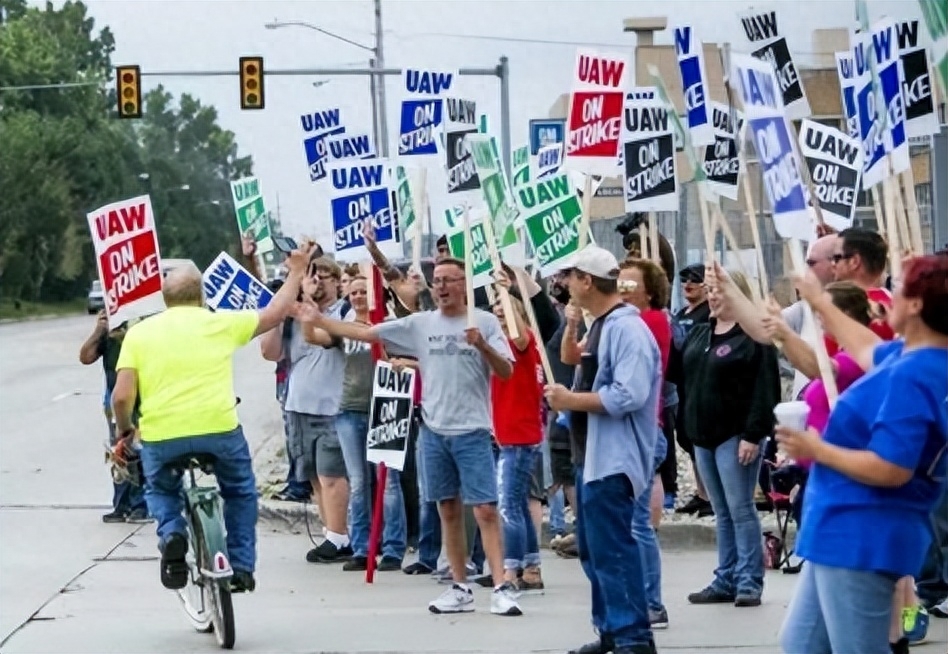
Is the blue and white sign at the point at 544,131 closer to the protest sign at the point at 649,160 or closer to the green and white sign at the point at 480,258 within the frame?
the protest sign at the point at 649,160

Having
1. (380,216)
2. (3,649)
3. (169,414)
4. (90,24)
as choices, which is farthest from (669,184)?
(90,24)

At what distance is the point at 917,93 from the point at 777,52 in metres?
1.82

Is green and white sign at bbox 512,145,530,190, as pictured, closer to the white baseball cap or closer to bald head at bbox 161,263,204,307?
bald head at bbox 161,263,204,307

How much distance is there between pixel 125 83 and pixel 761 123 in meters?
29.0

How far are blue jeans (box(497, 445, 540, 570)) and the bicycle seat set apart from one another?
1788 mm

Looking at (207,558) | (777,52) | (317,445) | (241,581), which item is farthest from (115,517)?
(777,52)

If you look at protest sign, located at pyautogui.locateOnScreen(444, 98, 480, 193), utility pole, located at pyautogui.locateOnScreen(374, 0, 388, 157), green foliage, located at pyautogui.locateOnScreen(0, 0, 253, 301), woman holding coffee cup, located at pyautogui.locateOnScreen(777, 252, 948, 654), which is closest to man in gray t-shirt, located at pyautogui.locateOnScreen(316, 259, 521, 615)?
protest sign, located at pyautogui.locateOnScreen(444, 98, 480, 193)

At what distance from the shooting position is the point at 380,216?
12.7 metres

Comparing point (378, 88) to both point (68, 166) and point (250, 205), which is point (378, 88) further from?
point (68, 166)

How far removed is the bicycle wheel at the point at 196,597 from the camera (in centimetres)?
946

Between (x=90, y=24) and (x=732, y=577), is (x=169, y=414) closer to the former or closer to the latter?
(x=732, y=577)

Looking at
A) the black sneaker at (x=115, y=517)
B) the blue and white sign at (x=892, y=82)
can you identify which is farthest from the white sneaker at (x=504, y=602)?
the black sneaker at (x=115, y=517)

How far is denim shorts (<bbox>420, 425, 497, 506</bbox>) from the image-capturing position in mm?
10031

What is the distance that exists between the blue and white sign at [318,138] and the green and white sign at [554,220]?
343cm
